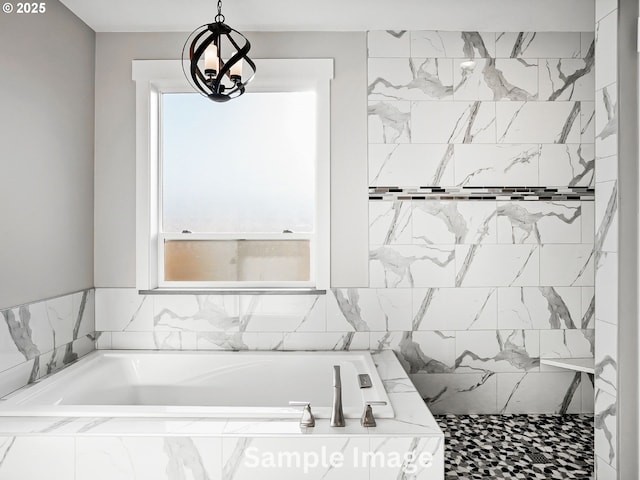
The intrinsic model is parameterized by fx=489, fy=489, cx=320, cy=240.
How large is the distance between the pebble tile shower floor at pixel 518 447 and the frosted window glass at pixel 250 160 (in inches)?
59.4

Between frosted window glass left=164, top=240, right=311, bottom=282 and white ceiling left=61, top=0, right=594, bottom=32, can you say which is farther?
frosted window glass left=164, top=240, right=311, bottom=282

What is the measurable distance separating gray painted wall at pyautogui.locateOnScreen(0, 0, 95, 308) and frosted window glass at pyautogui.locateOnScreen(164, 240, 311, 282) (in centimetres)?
70

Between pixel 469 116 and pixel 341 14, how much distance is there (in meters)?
0.97

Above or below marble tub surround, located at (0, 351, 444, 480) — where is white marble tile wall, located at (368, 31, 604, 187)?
above

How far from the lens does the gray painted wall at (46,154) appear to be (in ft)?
7.30

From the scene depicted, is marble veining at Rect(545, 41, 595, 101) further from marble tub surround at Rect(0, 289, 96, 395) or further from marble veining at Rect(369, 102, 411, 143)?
marble tub surround at Rect(0, 289, 96, 395)

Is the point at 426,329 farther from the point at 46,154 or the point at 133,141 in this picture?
the point at 46,154

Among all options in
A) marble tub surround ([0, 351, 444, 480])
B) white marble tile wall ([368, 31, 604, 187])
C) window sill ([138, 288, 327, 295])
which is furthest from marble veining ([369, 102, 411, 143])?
marble tub surround ([0, 351, 444, 480])

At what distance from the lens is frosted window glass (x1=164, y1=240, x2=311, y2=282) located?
310cm

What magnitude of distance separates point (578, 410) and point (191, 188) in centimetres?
278

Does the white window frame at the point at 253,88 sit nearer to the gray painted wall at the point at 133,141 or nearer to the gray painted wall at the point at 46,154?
the gray painted wall at the point at 133,141

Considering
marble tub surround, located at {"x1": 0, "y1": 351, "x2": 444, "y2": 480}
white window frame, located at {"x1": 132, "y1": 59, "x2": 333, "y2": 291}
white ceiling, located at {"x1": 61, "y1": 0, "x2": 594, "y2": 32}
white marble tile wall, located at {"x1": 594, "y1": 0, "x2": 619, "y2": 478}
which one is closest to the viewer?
marble tub surround, located at {"x1": 0, "y1": 351, "x2": 444, "y2": 480}

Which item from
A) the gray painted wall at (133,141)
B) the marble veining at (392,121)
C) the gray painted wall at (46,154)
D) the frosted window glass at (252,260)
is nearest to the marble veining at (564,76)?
the marble veining at (392,121)

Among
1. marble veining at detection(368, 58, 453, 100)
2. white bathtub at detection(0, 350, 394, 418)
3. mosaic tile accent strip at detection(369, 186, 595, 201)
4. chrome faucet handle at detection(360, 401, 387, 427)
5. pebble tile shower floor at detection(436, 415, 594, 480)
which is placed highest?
marble veining at detection(368, 58, 453, 100)
